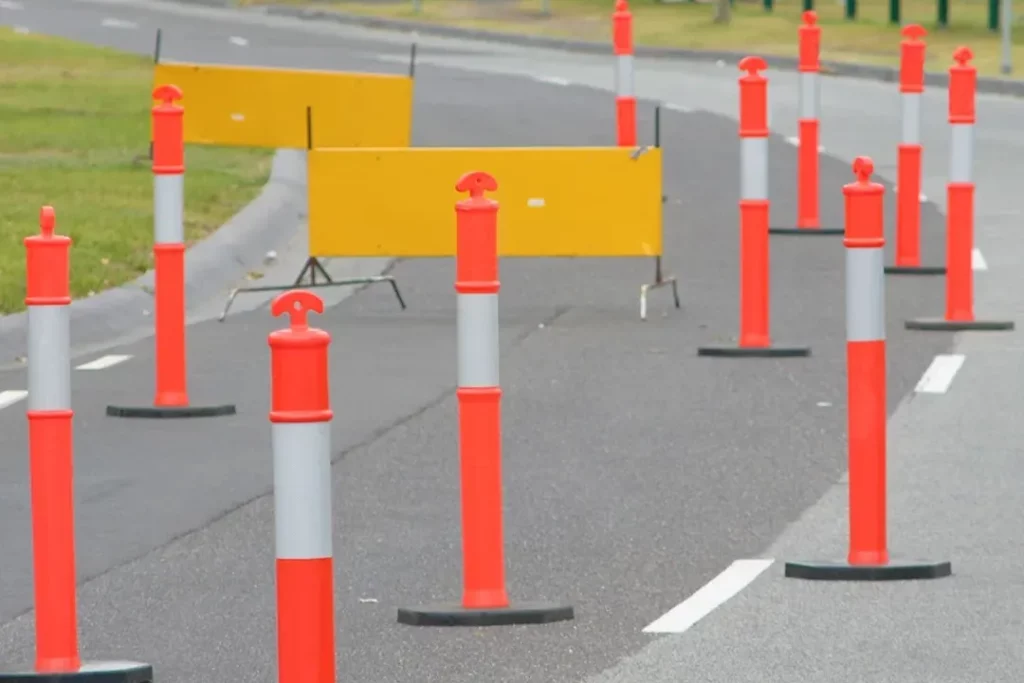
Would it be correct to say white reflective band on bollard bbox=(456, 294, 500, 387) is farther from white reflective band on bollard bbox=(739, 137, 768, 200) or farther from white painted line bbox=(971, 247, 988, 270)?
white painted line bbox=(971, 247, 988, 270)

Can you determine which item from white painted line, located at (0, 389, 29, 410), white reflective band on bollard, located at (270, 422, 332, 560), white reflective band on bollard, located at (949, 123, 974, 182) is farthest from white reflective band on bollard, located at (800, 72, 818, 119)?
white reflective band on bollard, located at (270, 422, 332, 560)

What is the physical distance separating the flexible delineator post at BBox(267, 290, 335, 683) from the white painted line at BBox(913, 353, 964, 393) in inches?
265

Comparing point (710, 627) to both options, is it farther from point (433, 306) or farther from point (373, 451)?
point (433, 306)

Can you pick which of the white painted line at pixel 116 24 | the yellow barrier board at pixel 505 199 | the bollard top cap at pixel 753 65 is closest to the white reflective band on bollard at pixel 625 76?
the yellow barrier board at pixel 505 199

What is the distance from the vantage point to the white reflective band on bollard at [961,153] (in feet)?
44.8

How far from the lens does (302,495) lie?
579cm

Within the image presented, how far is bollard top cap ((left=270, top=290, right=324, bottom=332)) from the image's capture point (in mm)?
5719

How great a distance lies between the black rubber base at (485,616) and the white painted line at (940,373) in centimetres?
472

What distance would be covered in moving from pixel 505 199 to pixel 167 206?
4.14 meters

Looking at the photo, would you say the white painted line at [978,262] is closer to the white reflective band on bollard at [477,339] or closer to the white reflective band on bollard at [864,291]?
the white reflective band on bollard at [864,291]

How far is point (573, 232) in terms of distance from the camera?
1534cm

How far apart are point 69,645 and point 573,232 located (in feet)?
27.8

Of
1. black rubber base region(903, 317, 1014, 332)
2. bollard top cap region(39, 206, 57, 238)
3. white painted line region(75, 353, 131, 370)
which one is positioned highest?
bollard top cap region(39, 206, 57, 238)

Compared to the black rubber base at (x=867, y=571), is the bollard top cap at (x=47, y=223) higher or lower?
higher
